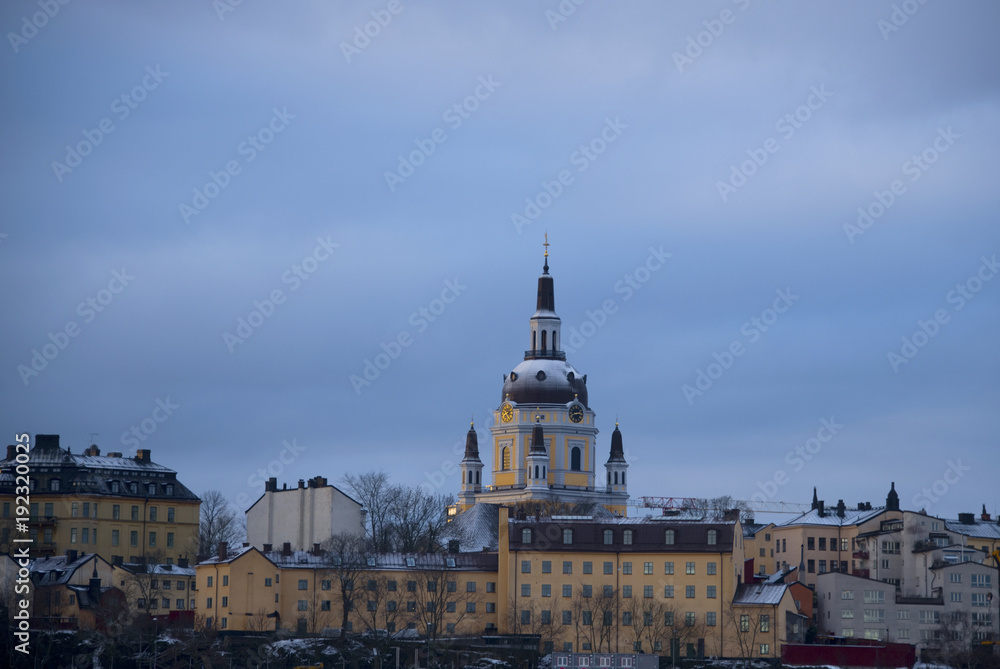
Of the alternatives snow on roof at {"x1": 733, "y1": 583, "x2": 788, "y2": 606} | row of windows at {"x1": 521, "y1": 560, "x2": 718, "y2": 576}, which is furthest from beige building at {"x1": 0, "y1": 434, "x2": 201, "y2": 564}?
snow on roof at {"x1": 733, "y1": 583, "x2": 788, "y2": 606}

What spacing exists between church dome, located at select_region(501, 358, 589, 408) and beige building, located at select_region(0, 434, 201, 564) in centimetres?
5768

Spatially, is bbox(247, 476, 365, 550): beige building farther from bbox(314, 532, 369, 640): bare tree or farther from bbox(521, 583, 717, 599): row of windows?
bbox(521, 583, 717, 599): row of windows

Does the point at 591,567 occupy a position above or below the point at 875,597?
above

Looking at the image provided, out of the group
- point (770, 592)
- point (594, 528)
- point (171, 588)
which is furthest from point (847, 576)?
point (171, 588)

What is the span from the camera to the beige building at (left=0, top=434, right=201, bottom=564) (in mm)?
130000

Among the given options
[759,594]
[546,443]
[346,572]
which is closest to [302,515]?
[346,572]

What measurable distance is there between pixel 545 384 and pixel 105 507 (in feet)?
215

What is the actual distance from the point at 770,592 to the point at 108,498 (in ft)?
149

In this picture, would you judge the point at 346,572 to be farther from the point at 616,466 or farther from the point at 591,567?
the point at 616,466

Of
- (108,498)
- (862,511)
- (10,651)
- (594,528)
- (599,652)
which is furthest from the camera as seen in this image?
(862,511)

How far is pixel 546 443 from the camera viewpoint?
187750 mm

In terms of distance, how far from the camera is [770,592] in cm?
11044

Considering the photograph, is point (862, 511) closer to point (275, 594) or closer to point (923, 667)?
point (923, 667)

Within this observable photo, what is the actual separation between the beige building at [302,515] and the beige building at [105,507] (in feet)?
15.3
